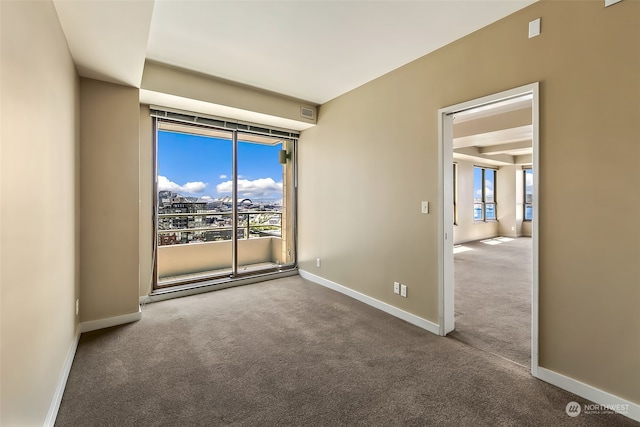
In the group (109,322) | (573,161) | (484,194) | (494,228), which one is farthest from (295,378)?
(494,228)

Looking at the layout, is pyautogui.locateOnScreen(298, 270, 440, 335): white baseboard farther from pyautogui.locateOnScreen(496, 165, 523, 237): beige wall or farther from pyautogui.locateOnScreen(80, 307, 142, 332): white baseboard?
pyautogui.locateOnScreen(496, 165, 523, 237): beige wall

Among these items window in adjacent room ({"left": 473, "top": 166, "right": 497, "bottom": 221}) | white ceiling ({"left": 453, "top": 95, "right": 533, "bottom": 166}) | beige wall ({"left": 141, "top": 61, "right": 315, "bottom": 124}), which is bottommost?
window in adjacent room ({"left": 473, "top": 166, "right": 497, "bottom": 221})

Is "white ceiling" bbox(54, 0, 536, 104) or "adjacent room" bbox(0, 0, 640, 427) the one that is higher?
"white ceiling" bbox(54, 0, 536, 104)

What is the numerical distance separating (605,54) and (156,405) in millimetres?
3554

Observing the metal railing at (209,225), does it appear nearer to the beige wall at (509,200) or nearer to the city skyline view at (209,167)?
the city skyline view at (209,167)

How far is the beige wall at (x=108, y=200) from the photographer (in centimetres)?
277

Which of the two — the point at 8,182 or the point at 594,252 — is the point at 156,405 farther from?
the point at 594,252

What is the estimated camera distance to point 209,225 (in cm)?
480

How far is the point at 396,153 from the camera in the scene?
3.19 meters

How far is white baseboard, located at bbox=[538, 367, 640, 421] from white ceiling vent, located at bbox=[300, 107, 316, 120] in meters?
3.82

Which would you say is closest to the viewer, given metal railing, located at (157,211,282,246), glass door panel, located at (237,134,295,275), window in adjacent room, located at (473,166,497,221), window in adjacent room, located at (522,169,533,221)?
metal railing, located at (157,211,282,246)

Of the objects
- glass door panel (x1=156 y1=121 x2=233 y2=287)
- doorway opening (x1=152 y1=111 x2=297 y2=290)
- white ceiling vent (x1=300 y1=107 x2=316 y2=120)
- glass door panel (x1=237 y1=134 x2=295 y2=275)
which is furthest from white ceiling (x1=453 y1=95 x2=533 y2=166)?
glass door panel (x1=156 y1=121 x2=233 y2=287)

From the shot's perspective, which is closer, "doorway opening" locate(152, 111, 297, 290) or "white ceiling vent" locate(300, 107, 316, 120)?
"doorway opening" locate(152, 111, 297, 290)

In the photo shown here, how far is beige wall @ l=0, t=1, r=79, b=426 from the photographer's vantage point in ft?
3.61
